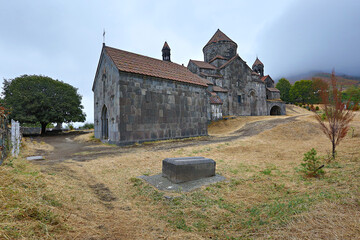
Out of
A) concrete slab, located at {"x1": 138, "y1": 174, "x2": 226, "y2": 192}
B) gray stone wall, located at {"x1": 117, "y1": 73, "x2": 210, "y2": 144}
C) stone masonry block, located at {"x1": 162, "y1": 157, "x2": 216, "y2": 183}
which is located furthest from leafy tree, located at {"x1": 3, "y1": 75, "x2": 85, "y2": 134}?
stone masonry block, located at {"x1": 162, "y1": 157, "x2": 216, "y2": 183}

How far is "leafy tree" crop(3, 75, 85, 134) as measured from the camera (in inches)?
912

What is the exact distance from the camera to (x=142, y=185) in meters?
4.99

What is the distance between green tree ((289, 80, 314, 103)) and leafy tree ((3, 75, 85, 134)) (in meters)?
57.0

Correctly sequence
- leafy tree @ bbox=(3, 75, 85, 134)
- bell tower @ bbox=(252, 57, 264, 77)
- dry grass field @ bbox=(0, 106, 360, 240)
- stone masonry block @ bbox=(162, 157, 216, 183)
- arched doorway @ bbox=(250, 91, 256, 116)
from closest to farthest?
dry grass field @ bbox=(0, 106, 360, 240) → stone masonry block @ bbox=(162, 157, 216, 183) → leafy tree @ bbox=(3, 75, 85, 134) → arched doorway @ bbox=(250, 91, 256, 116) → bell tower @ bbox=(252, 57, 264, 77)

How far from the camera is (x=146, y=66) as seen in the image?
51.3ft

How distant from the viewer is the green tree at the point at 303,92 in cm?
5148

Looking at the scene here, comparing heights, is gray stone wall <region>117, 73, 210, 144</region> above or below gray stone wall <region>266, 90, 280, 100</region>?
below

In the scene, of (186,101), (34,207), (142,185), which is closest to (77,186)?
(142,185)

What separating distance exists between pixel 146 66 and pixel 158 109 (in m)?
3.98

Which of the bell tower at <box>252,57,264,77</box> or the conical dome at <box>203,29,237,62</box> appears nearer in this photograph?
the conical dome at <box>203,29,237,62</box>

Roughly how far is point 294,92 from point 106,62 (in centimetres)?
5671

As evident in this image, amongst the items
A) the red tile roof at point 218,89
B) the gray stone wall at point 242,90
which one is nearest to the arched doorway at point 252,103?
the gray stone wall at point 242,90


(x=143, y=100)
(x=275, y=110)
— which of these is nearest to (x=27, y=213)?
(x=143, y=100)

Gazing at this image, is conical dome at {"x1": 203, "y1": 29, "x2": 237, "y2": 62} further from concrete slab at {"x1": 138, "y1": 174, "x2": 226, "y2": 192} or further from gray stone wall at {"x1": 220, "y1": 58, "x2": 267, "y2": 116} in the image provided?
concrete slab at {"x1": 138, "y1": 174, "x2": 226, "y2": 192}
